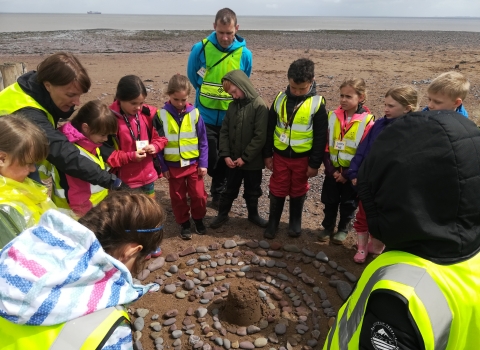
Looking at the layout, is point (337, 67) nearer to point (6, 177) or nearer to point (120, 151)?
point (120, 151)

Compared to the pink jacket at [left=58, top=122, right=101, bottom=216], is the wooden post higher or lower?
higher

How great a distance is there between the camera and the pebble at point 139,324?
3576 millimetres

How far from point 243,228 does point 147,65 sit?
1456cm

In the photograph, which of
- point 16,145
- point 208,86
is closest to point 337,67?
point 208,86

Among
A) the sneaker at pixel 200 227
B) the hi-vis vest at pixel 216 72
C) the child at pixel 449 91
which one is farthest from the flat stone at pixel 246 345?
the hi-vis vest at pixel 216 72

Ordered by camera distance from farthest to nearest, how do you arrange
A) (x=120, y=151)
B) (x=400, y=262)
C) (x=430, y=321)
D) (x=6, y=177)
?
1. (x=120, y=151)
2. (x=6, y=177)
3. (x=400, y=262)
4. (x=430, y=321)

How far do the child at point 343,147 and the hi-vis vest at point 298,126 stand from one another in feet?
0.77

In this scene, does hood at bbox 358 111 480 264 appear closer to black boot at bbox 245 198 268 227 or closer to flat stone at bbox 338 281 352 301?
flat stone at bbox 338 281 352 301

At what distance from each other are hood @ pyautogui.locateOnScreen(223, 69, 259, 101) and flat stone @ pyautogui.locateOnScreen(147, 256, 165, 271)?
86.6 inches

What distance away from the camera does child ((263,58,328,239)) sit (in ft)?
14.8

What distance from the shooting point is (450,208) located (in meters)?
1.40

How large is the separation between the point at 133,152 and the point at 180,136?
2.20 ft

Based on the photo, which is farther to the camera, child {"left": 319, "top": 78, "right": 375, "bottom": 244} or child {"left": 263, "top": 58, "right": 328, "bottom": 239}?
child {"left": 263, "top": 58, "right": 328, "bottom": 239}

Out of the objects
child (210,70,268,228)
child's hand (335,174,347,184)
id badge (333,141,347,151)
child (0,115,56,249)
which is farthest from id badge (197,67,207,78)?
child (0,115,56,249)
